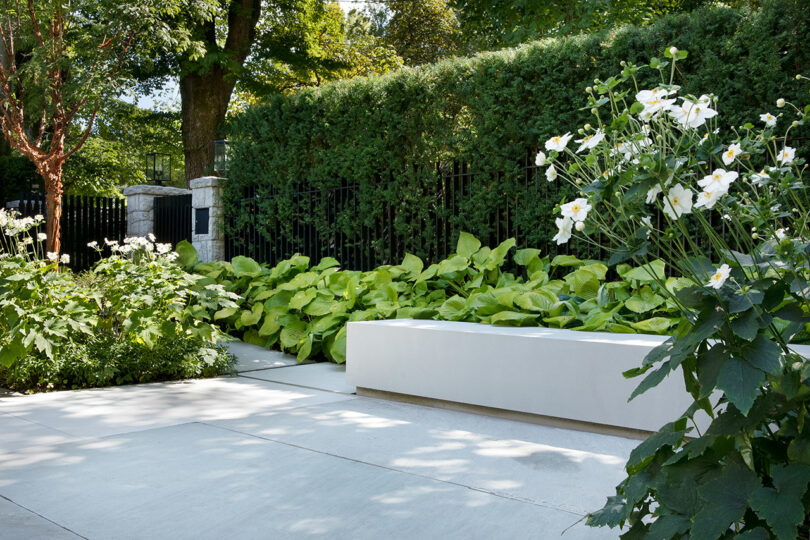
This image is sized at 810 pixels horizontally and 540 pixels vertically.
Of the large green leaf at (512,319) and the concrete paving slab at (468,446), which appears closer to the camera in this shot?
the concrete paving slab at (468,446)

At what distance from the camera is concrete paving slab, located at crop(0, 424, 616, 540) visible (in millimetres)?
2439

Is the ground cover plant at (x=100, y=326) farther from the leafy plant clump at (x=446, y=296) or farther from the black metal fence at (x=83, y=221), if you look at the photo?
the black metal fence at (x=83, y=221)

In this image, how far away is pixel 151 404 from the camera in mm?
4660

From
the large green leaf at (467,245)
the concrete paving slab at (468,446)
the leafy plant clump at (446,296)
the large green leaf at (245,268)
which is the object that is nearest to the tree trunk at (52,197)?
the leafy plant clump at (446,296)

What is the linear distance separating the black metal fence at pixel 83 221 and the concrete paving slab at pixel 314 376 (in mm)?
6148

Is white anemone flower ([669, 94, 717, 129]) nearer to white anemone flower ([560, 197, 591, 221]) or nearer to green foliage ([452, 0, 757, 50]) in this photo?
white anemone flower ([560, 197, 591, 221])

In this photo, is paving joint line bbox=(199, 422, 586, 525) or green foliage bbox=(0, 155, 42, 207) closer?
paving joint line bbox=(199, 422, 586, 525)

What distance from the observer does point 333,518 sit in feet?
8.36

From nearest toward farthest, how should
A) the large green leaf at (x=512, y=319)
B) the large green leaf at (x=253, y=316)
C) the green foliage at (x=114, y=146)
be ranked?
1. the large green leaf at (x=512, y=319)
2. the large green leaf at (x=253, y=316)
3. the green foliage at (x=114, y=146)

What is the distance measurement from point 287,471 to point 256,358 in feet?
11.9

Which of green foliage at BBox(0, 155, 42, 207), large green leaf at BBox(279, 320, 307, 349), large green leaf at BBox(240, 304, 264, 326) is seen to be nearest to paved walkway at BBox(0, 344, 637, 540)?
large green leaf at BBox(279, 320, 307, 349)

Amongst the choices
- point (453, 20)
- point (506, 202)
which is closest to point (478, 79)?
point (506, 202)

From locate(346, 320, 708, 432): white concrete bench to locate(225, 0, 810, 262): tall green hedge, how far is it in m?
2.24

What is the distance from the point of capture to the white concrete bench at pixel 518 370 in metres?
3.74
